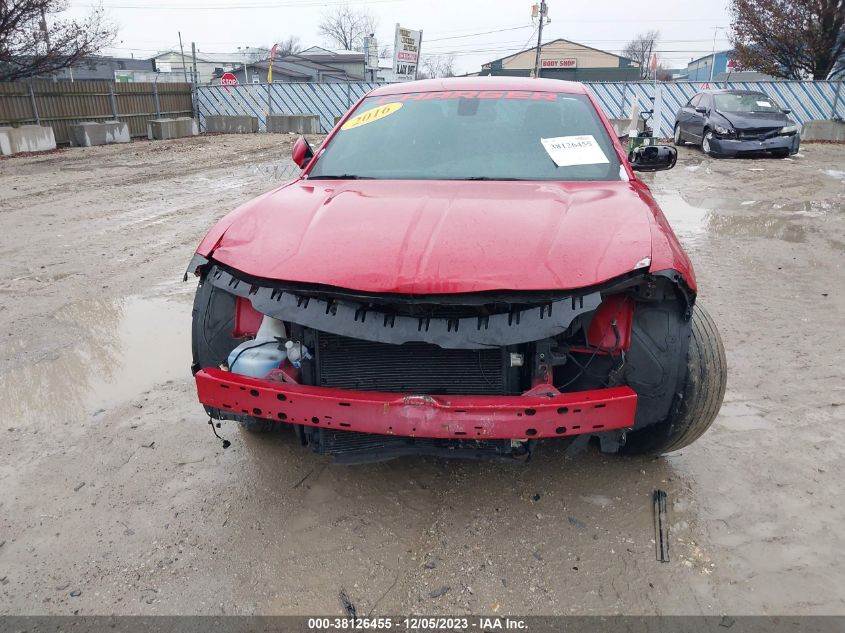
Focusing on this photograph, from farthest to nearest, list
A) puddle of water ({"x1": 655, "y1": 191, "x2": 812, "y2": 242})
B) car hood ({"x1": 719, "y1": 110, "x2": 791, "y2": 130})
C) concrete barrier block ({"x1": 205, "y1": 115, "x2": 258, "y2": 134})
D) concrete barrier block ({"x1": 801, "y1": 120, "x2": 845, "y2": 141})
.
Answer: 1. concrete barrier block ({"x1": 205, "y1": 115, "x2": 258, "y2": 134})
2. concrete barrier block ({"x1": 801, "y1": 120, "x2": 845, "y2": 141})
3. car hood ({"x1": 719, "y1": 110, "x2": 791, "y2": 130})
4. puddle of water ({"x1": 655, "y1": 191, "x2": 812, "y2": 242})

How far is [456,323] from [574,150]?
5.06 ft

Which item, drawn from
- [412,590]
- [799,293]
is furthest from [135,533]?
[799,293]

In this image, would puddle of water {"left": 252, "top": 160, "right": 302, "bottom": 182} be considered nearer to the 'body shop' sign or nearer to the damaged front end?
the damaged front end

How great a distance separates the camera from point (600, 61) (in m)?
61.8

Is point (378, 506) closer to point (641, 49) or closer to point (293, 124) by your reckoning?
point (293, 124)

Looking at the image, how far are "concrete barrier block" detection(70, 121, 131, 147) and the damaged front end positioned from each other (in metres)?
18.4

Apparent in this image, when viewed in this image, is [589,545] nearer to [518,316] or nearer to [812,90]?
[518,316]

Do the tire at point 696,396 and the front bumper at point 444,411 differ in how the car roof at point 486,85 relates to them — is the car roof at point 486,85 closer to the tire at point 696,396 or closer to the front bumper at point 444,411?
the tire at point 696,396

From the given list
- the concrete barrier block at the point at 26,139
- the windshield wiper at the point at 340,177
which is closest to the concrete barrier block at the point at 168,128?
the concrete barrier block at the point at 26,139

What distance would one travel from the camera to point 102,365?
12.2 feet

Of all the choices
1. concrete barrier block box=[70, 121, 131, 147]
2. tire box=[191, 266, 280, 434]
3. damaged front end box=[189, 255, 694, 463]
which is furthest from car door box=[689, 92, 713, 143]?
concrete barrier block box=[70, 121, 131, 147]

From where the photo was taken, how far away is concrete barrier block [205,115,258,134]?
21266 millimetres

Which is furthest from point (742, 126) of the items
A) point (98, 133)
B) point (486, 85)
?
point (98, 133)

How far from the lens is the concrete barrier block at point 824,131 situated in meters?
17.4
